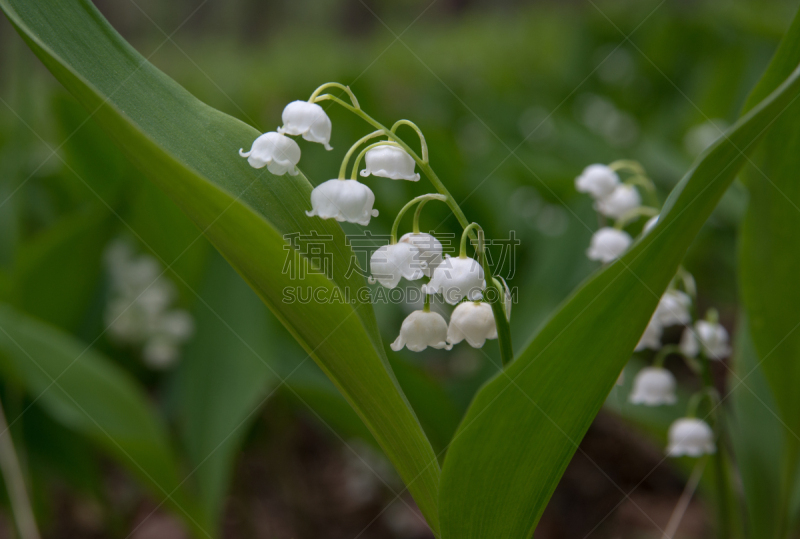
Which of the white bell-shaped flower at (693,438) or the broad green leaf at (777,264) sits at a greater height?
the broad green leaf at (777,264)

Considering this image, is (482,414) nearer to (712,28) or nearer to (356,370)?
(356,370)

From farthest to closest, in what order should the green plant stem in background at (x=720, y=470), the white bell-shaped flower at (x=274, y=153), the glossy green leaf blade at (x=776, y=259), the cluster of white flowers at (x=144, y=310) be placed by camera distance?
the cluster of white flowers at (x=144, y=310) < the green plant stem in background at (x=720, y=470) < the glossy green leaf blade at (x=776, y=259) < the white bell-shaped flower at (x=274, y=153)

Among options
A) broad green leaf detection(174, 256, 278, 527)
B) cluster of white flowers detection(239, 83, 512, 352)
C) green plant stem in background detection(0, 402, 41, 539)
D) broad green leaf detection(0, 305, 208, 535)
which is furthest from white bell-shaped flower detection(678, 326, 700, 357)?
green plant stem in background detection(0, 402, 41, 539)

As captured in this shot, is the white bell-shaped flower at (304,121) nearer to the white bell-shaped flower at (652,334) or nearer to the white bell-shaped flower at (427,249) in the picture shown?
the white bell-shaped flower at (427,249)

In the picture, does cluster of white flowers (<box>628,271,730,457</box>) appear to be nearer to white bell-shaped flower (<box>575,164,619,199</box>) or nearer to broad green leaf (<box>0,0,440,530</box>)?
white bell-shaped flower (<box>575,164,619,199</box>)

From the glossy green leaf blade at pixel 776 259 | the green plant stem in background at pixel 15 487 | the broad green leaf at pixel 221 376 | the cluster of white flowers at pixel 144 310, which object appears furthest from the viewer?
the cluster of white flowers at pixel 144 310

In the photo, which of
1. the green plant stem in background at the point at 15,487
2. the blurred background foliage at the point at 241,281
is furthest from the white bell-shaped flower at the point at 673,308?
the green plant stem in background at the point at 15,487
